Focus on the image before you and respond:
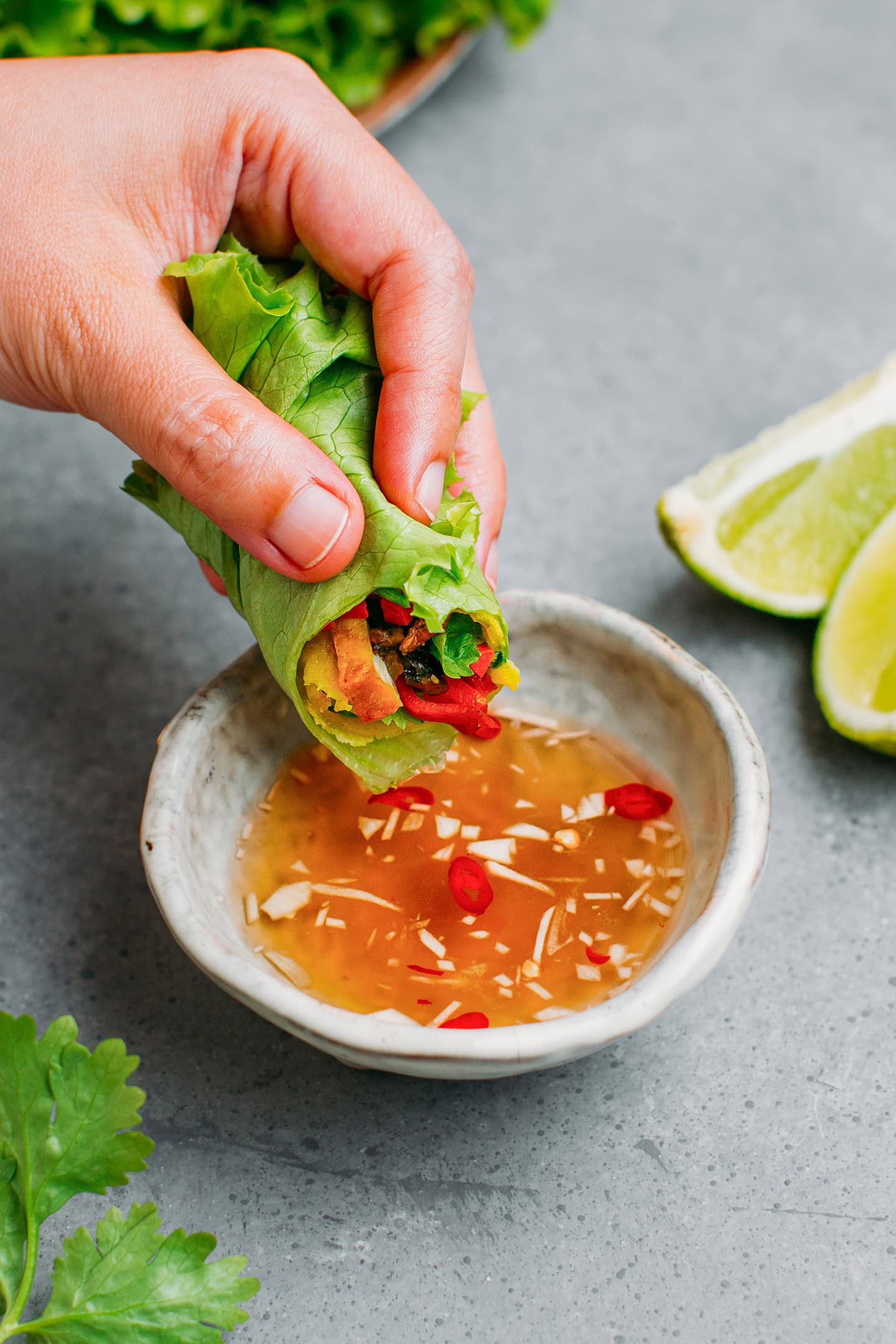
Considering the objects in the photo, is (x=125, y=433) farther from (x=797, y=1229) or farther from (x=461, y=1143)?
(x=797, y=1229)

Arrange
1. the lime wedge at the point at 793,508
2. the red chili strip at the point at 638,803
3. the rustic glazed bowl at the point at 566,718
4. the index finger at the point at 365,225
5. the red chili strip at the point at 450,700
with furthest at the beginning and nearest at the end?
the lime wedge at the point at 793,508, the red chili strip at the point at 638,803, the index finger at the point at 365,225, the red chili strip at the point at 450,700, the rustic glazed bowl at the point at 566,718

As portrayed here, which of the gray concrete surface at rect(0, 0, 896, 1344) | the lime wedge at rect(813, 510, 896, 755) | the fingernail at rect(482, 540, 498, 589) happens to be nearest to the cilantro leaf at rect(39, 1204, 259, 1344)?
the gray concrete surface at rect(0, 0, 896, 1344)

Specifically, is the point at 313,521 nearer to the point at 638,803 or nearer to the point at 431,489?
the point at 431,489

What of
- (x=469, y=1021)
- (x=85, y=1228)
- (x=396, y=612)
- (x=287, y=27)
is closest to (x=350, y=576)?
(x=396, y=612)

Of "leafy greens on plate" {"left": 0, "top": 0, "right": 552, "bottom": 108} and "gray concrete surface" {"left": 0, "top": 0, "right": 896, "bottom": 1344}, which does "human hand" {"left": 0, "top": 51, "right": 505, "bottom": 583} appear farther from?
"leafy greens on plate" {"left": 0, "top": 0, "right": 552, "bottom": 108}

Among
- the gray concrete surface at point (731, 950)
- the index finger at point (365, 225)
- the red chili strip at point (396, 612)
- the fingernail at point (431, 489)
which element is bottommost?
the gray concrete surface at point (731, 950)

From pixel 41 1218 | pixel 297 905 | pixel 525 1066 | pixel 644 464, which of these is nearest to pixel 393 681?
pixel 297 905

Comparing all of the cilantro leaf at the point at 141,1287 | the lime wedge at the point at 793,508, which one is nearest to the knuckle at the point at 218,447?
the cilantro leaf at the point at 141,1287

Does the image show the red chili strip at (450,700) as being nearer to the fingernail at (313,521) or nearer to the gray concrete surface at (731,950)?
the fingernail at (313,521)

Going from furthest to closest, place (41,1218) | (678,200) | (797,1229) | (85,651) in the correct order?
(678,200) → (85,651) → (797,1229) → (41,1218)
